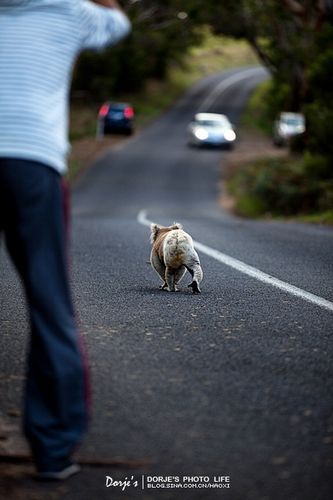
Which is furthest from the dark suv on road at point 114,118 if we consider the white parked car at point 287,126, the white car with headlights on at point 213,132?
the white parked car at point 287,126

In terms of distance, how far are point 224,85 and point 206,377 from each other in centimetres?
8702

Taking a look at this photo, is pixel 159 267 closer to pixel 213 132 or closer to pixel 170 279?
pixel 170 279

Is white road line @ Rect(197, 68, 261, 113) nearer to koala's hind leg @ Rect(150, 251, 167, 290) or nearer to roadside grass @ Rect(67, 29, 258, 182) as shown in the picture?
roadside grass @ Rect(67, 29, 258, 182)

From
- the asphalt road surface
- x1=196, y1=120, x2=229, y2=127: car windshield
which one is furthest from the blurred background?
the asphalt road surface

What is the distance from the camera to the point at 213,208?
33.8 meters

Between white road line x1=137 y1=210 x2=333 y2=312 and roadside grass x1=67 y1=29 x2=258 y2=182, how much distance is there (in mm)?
31234

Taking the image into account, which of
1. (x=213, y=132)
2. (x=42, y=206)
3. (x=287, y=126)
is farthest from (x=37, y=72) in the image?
(x=287, y=126)

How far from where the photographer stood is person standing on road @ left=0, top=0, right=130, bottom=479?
12.8 ft

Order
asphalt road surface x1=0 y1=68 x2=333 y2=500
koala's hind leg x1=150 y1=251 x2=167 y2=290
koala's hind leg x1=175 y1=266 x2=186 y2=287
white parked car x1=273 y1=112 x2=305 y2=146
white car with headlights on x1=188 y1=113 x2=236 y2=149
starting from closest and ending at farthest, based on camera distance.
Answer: asphalt road surface x1=0 y1=68 x2=333 y2=500
koala's hind leg x1=175 y1=266 x2=186 y2=287
koala's hind leg x1=150 y1=251 x2=167 y2=290
white car with headlights on x1=188 y1=113 x2=236 y2=149
white parked car x1=273 y1=112 x2=305 y2=146

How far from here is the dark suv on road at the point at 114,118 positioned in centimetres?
5819

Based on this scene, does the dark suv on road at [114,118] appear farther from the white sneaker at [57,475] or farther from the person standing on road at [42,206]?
the white sneaker at [57,475]

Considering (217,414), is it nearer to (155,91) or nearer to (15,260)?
(15,260)

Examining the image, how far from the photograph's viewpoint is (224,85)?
90938 mm

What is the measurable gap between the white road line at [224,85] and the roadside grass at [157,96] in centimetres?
244
